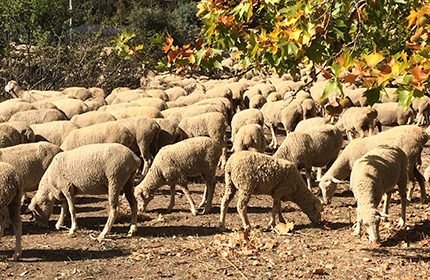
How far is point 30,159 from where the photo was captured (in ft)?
33.2

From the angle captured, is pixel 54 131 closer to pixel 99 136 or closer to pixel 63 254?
pixel 99 136

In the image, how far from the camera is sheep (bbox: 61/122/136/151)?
12.0 metres

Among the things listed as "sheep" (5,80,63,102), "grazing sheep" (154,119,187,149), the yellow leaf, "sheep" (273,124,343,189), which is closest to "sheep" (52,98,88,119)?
"sheep" (5,80,63,102)

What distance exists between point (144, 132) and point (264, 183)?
4903mm

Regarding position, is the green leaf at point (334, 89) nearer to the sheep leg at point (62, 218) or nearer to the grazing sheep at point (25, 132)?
the sheep leg at point (62, 218)

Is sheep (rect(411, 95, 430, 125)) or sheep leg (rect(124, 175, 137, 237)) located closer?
sheep leg (rect(124, 175, 137, 237))

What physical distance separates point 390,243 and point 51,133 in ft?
25.5

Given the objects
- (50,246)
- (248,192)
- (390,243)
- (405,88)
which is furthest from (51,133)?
(405,88)

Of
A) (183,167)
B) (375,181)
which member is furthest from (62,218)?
(375,181)

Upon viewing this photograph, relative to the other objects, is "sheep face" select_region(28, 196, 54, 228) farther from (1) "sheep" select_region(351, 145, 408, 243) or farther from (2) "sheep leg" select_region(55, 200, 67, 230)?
(1) "sheep" select_region(351, 145, 408, 243)

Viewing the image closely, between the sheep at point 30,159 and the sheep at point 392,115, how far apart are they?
35.7ft

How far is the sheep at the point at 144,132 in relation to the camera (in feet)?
43.1

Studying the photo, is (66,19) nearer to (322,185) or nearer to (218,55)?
(322,185)

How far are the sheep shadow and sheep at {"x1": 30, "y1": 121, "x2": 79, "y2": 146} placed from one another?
179 inches
